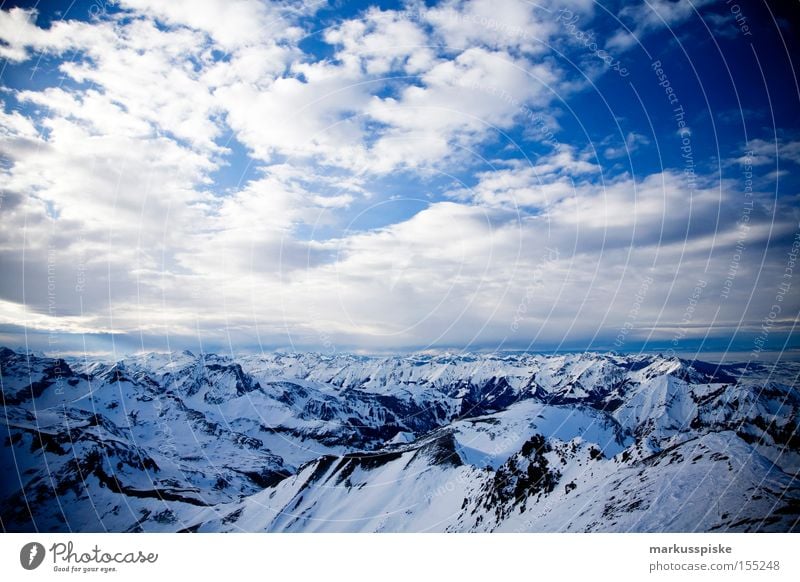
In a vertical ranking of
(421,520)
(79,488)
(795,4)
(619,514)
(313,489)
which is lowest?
(79,488)

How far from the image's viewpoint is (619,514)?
52.1 ft

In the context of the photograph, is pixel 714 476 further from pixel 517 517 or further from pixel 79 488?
pixel 79 488
